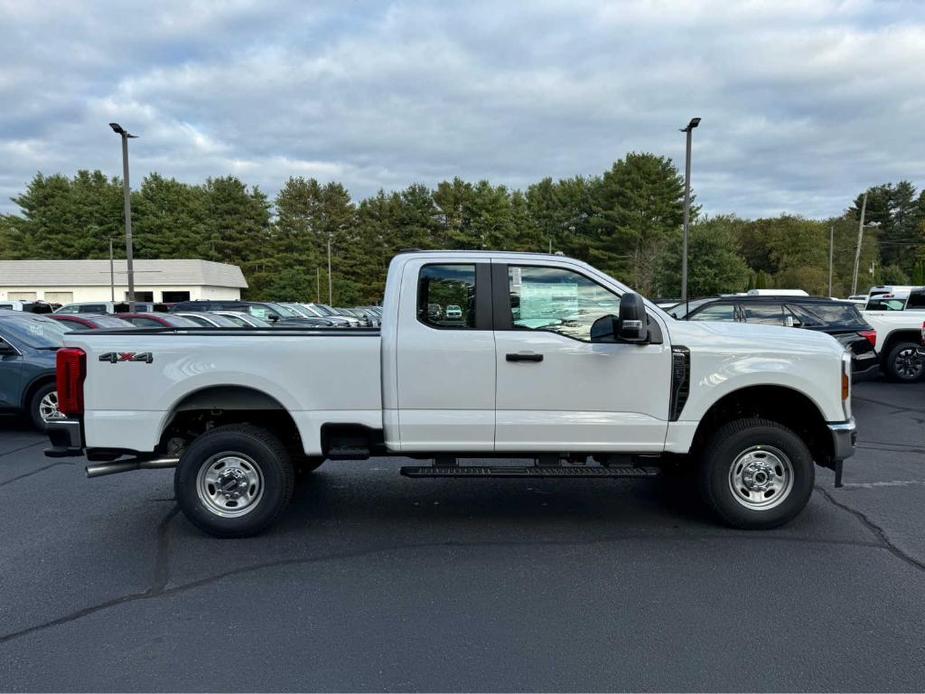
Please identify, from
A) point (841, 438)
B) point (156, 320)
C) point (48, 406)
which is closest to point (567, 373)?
point (841, 438)

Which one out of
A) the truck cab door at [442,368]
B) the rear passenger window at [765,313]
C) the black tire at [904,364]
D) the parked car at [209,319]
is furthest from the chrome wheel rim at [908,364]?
the parked car at [209,319]

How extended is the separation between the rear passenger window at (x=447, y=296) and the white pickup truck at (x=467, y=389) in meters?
0.01

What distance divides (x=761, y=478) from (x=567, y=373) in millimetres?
1709

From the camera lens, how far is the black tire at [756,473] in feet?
15.8

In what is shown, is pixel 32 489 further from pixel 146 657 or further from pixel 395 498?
pixel 146 657

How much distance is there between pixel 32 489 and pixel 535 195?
215 ft

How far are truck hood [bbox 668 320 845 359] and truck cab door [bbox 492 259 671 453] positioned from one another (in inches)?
7.6

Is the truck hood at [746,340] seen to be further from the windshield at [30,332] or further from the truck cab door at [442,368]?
the windshield at [30,332]

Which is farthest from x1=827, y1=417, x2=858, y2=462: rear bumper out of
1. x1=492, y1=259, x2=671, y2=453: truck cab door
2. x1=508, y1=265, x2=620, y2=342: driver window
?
x1=508, y1=265, x2=620, y2=342: driver window

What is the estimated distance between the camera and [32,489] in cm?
627

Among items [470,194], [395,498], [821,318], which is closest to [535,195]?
[470,194]

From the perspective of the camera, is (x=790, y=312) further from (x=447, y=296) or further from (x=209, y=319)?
(x=209, y=319)

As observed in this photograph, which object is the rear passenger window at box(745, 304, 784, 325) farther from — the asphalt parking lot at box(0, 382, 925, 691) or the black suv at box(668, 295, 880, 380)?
the asphalt parking lot at box(0, 382, 925, 691)

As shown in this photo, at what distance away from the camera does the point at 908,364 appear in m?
13.0
